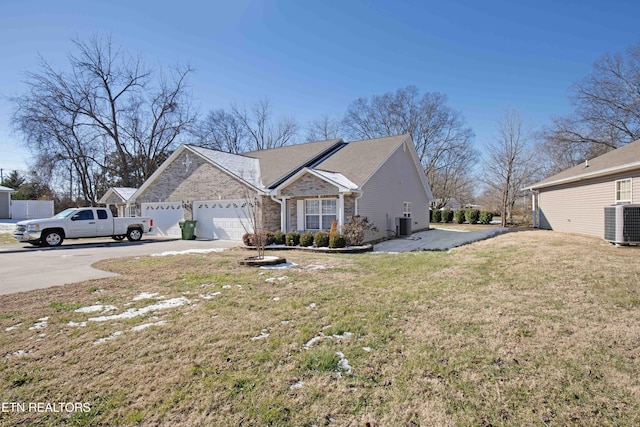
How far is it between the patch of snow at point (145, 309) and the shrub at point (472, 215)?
29391mm

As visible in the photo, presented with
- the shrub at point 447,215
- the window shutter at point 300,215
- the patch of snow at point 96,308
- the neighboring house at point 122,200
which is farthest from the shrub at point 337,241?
the shrub at point 447,215

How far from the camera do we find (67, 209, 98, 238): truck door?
49.4 feet

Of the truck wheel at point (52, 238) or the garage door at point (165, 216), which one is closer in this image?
the truck wheel at point (52, 238)

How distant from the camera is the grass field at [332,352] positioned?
102 inches

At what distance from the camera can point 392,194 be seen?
1725 cm

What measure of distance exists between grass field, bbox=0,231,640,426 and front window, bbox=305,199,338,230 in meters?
8.06

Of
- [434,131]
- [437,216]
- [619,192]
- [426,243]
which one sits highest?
[434,131]

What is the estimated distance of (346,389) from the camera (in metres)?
2.86

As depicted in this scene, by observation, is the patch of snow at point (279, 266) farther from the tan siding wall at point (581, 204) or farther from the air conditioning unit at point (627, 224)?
the tan siding wall at point (581, 204)

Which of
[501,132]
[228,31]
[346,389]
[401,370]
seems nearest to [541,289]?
[401,370]

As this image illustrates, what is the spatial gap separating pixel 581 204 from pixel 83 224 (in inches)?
922

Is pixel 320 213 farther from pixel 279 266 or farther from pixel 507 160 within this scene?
pixel 507 160

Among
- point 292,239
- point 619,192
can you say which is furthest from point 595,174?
point 292,239

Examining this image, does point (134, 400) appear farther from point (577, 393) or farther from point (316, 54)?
point (316, 54)
